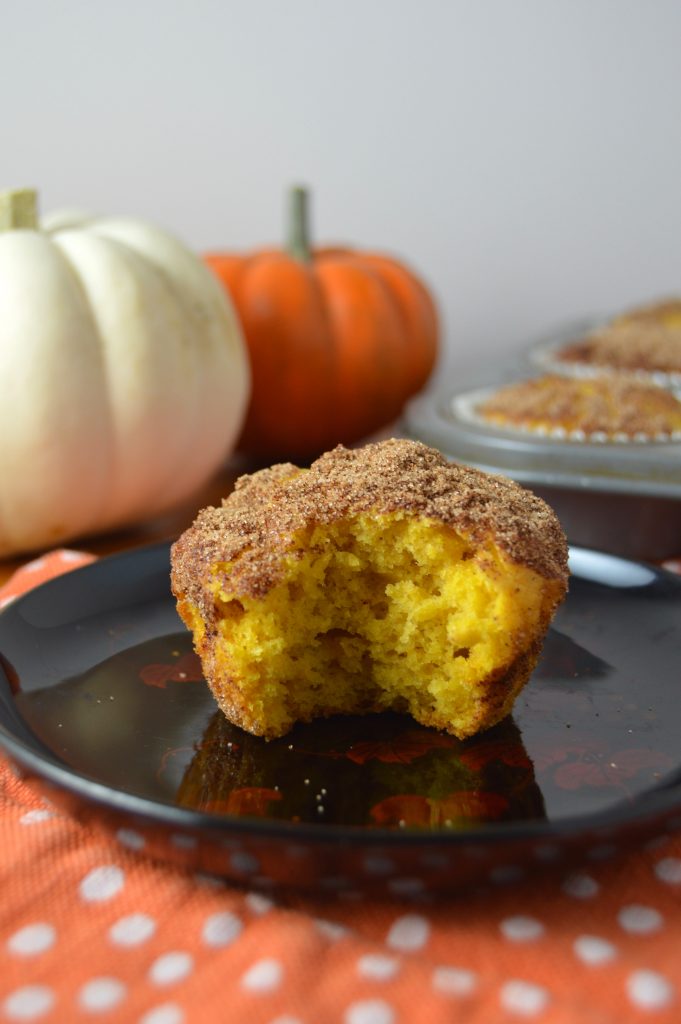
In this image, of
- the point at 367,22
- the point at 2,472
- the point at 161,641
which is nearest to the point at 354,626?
the point at 161,641

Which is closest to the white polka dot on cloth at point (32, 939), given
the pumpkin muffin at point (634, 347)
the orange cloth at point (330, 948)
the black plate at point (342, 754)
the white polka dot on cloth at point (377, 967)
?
the orange cloth at point (330, 948)

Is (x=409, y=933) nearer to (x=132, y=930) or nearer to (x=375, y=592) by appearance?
(x=132, y=930)

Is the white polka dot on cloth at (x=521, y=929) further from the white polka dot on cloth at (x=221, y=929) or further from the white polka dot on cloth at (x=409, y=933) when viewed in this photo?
the white polka dot on cloth at (x=221, y=929)

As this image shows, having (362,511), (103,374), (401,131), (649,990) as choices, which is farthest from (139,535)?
(401,131)

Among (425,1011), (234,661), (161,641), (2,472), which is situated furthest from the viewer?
(2,472)

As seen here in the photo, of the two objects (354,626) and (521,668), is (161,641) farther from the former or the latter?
(521,668)

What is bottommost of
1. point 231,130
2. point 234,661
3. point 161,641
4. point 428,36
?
point 161,641

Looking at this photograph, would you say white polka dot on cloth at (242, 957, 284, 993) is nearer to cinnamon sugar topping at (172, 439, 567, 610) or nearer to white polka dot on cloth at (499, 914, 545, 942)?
white polka dot on cloth at (499, 914, 545, 942)
